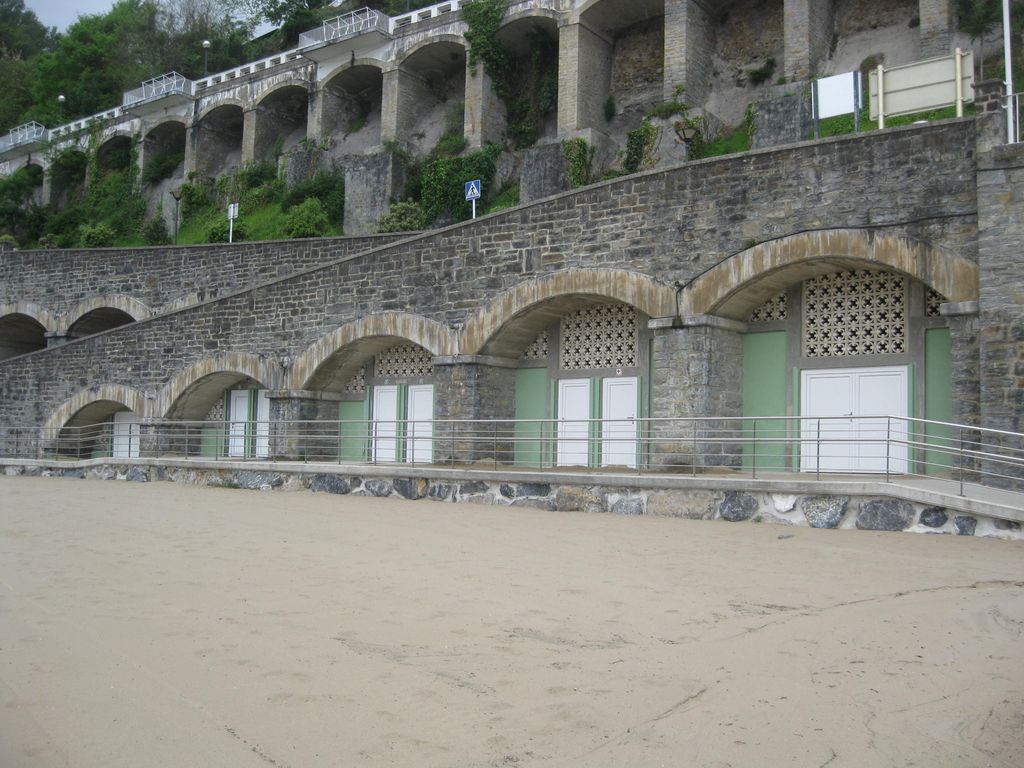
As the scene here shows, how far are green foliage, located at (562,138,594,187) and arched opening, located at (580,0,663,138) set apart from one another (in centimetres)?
215

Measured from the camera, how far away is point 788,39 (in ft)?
76.1

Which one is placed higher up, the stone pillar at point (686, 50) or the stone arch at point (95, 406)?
the stone pillar at point (686, 50)

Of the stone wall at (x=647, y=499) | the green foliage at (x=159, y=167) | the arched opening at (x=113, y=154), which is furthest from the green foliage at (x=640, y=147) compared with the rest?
the arched opening at (x=113, y=154)

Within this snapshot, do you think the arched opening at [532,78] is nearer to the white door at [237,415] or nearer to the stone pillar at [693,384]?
the white door at [237,415]

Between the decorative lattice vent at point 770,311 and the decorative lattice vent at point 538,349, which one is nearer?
the decorative lattice vent at point 770,311

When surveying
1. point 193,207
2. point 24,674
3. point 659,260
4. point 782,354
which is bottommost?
point 24,674

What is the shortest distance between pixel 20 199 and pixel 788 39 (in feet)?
100

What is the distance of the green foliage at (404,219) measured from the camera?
81.3 feet

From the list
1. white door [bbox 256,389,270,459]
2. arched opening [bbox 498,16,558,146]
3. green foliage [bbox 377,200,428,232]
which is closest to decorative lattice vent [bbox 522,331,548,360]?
white door [bbox 256,389,270,459]

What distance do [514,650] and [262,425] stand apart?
14.2 m

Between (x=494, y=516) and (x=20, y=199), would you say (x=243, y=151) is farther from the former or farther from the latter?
(x=494, y=516)

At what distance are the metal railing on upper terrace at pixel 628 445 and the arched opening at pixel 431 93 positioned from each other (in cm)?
1413

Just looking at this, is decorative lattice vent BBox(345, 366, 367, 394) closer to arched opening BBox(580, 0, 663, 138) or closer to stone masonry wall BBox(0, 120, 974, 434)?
stone masonry wall BBox(0, 120, 974, 434)

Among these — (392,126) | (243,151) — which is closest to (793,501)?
(392,126)
